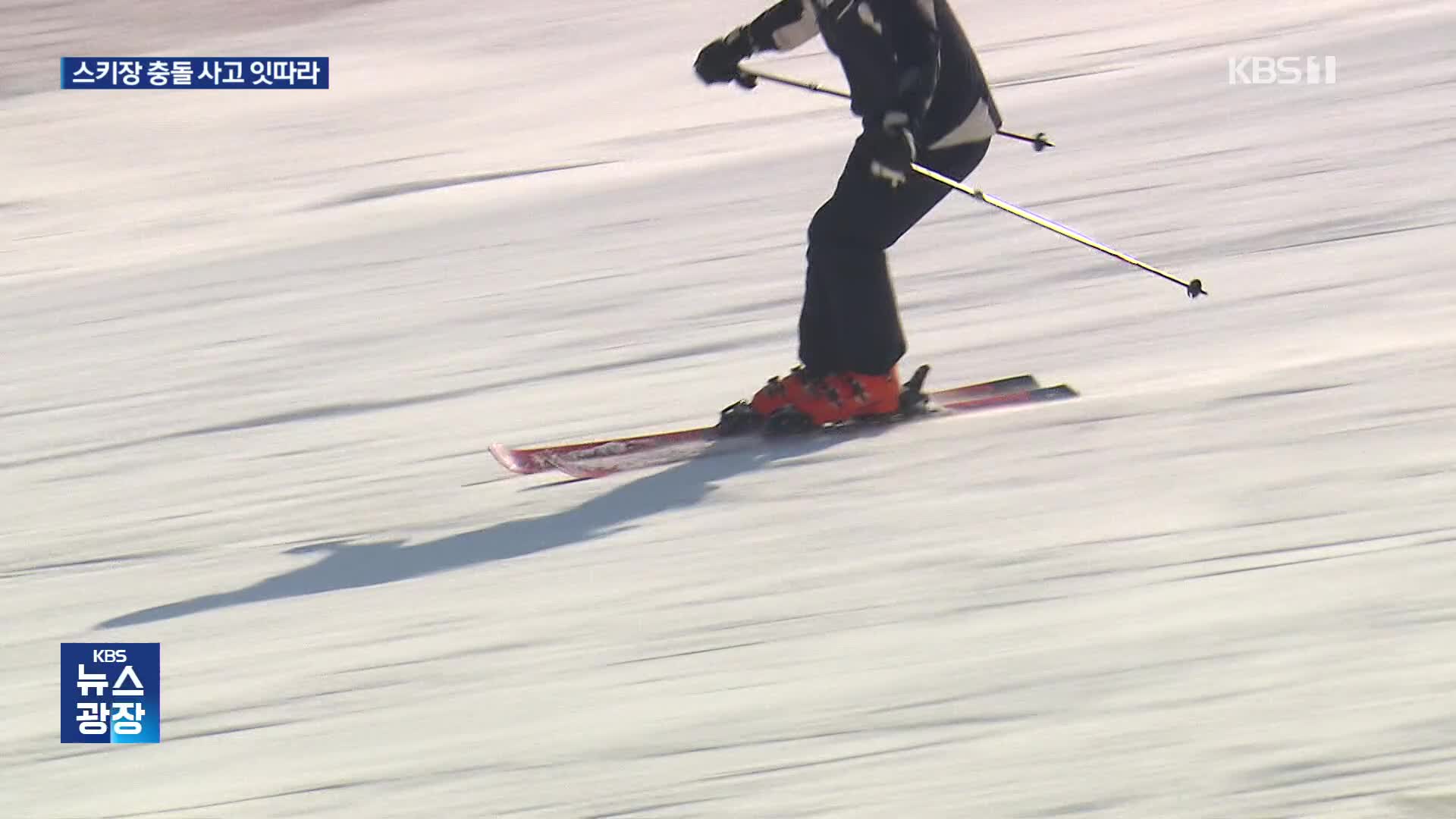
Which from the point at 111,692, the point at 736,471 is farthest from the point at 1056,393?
the point at 111,692

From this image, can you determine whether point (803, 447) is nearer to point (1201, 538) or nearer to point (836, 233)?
point (836, 233)

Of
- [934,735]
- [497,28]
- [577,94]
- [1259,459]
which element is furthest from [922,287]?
[497,28]

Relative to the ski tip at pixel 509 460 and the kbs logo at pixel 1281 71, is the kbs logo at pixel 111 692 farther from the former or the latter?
the kbs logo at pixel 1281 71

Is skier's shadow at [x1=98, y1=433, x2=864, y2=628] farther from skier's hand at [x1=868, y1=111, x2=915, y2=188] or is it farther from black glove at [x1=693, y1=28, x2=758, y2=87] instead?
black glove at [x1=693, y1=28, x2=758, y2=87]

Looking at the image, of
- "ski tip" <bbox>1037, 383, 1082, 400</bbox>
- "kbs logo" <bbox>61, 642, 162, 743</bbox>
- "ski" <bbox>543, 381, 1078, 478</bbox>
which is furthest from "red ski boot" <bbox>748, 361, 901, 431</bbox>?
"kbs logo" <bbox>61, 642, 162, 743</bbox>

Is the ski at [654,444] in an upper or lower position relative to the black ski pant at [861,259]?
lower

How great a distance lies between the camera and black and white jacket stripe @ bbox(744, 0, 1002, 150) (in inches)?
157

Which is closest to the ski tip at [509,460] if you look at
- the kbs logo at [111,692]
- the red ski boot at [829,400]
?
the red ski boot at [829,400]

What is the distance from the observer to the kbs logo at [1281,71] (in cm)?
739

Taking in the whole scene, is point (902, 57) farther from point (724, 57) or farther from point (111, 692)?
point (111, 692)

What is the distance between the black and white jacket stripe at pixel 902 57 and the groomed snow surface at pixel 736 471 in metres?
0.79

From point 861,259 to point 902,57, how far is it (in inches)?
20.9
